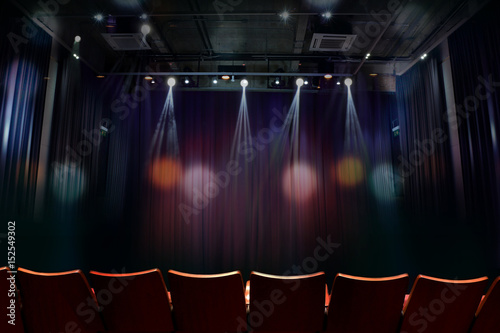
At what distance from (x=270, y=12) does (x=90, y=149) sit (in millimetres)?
3926

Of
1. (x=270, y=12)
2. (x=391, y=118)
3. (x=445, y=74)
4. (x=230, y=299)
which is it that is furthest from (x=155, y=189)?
(x=445, y=74)

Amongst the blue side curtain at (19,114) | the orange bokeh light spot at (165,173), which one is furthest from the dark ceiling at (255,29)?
the orange bokeh light spot at (165,173)

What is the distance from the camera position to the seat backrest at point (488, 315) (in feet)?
6.01

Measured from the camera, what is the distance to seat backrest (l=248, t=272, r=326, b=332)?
6.01 feet

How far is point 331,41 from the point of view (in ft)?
14.5

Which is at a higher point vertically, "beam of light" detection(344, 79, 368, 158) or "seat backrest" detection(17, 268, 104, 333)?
Answer: "beam of light" detection(344, 79, 368, 158)

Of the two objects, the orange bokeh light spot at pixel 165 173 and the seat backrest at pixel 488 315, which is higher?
the orange bokeh light spot at pixel 165 173

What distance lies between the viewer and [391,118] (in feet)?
20.3

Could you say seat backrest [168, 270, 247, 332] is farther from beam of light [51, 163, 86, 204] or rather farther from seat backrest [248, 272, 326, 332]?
beam of light [51, 163, 86, 204]

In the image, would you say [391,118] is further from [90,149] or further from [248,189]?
[90,149]

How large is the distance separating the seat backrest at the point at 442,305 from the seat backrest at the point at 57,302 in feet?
6.76

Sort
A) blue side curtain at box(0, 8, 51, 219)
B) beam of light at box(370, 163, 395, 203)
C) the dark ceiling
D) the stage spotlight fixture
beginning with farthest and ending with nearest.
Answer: beam of light at box(370, 163, 395, 203)
the dark ceiling
the stage spotlight fixture
blue side curtain at box(0, 8, 51, 219)

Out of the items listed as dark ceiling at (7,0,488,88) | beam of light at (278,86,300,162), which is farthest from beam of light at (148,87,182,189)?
beam of light at (278,86,300,162)

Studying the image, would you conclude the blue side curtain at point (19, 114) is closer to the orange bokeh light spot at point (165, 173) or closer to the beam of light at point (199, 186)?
the orange bokeh light spot at point (165, 173)
